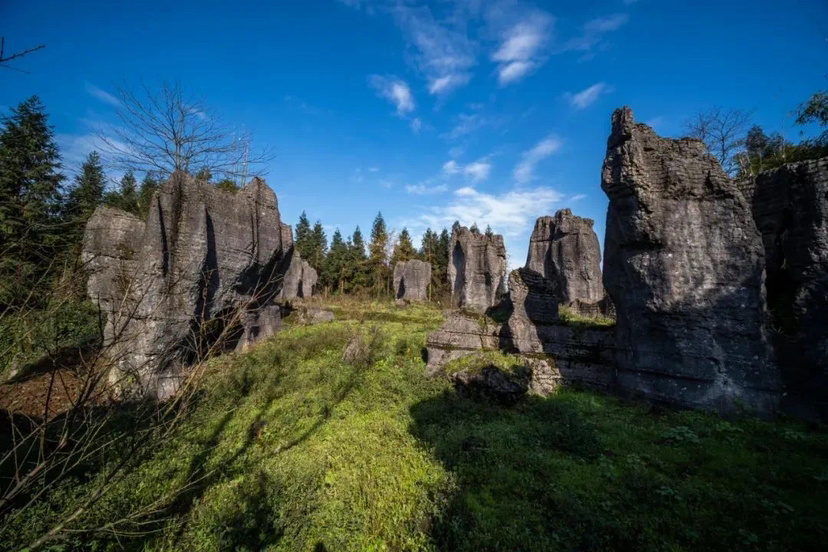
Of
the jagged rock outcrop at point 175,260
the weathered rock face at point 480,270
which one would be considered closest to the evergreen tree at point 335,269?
the weathered rock face at point 480,270

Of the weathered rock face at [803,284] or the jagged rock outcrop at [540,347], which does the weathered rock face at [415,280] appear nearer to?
the jagged rock outcrop at [540,347]

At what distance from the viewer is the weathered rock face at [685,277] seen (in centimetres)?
854

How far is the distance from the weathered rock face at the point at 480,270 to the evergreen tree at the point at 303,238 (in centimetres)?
2578

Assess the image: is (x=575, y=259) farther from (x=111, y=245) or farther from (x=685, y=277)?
(x=111, y=245)

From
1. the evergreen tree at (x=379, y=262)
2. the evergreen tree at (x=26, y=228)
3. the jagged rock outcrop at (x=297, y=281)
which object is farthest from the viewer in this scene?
the evergreen tree at (x=379, y=262)

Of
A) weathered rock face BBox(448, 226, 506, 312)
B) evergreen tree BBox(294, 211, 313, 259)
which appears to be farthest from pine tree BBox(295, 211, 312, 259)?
weathered rock face BBox(448, 226, 506, 312)

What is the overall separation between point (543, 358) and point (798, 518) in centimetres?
639

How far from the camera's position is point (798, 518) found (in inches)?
192

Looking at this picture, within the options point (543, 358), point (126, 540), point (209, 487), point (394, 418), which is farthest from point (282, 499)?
point (543, 358)

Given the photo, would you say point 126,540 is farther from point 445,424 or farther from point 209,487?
point 445,424

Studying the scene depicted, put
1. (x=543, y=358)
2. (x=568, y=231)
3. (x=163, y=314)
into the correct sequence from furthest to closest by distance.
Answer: (x=568, y=231), (x=543, y=358), (x=163, y=314)

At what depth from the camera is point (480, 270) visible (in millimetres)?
31688

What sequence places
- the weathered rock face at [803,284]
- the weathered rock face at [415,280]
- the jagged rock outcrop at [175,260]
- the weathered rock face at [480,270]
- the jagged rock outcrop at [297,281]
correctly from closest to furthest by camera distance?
the weathered rock face at [803,284] < the jagged rock outcrop at [175,260] < the jagged rock outcrop at [297,281] < the weathered rock face at [480,270] < the weathered rock face at [415,280]

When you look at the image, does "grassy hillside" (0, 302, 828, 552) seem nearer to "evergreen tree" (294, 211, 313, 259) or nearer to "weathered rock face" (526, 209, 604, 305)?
"weathered rock face" (526, 209, 604, 305)
